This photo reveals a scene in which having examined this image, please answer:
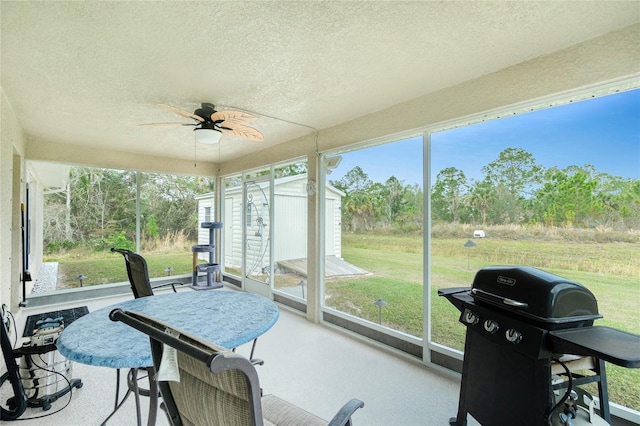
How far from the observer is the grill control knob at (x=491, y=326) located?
1.67 metres

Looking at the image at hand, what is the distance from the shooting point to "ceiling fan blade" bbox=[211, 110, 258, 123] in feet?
8.41

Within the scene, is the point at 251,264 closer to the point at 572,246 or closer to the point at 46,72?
the point at 46,72

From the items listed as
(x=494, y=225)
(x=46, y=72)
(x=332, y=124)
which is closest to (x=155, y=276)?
(x=46, y=72)

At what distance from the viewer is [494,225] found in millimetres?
2539

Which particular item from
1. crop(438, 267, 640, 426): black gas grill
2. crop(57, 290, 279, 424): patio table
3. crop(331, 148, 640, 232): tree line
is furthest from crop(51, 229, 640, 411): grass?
crop(57, 290, 279, 424): patio table

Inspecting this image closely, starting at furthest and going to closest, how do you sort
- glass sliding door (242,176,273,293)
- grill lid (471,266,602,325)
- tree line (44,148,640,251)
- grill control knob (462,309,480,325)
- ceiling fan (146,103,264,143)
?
glass sliding door (242,176,273,293) < ceiling fan (146,103,264,143) < tree line (44,148,640,251) < grill control knob (462,309,480,325) < grill lid (471,266,602,325)

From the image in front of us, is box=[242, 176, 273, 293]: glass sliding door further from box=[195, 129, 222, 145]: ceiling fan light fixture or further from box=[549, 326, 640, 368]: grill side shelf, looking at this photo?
box=[549, 326, 640, 368]: grill side shelf

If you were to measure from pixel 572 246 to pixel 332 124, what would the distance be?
107 inches

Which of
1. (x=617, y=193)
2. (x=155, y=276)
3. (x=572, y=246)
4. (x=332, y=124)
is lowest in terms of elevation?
(x=155, y=276)

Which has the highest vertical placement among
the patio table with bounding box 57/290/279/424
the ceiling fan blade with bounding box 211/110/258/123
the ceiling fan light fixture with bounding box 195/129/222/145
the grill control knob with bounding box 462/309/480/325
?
the ceiling fan blade with bounding box 211/110/258/123

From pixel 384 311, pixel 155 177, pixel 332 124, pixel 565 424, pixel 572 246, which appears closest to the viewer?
pixel 565 424

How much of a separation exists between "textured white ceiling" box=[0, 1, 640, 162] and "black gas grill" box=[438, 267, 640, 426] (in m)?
1.52

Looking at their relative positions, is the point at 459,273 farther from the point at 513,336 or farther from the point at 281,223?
the point at 281,223

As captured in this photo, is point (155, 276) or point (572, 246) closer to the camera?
point (572, 246)
